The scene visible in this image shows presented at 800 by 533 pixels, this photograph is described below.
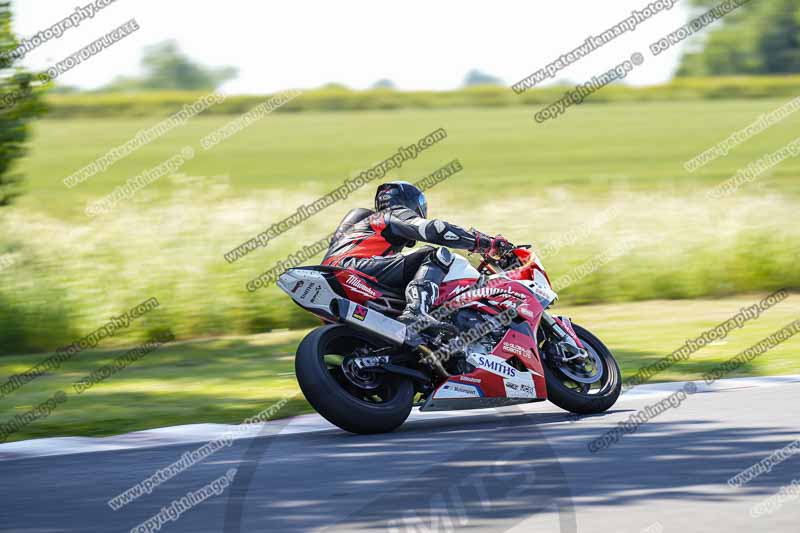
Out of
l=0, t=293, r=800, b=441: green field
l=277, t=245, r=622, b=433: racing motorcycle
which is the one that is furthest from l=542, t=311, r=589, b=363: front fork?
l=0, t=293, r=800, b=441: green field

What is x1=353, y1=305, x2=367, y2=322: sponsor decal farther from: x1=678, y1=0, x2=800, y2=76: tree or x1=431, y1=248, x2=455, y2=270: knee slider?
x1=678, y1=0, x2=800, y2=76: tree

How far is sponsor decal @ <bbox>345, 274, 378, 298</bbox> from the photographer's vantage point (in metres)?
8.20

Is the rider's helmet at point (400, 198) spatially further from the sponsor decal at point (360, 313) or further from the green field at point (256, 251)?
the green field at point (256, 251)

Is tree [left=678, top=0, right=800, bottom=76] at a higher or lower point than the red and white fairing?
lower

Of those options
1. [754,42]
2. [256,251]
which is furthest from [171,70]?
[256,251]

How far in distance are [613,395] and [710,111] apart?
145 ft

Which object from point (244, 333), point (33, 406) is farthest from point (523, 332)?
point (244, 333)

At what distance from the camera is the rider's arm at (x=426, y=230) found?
8367 mm

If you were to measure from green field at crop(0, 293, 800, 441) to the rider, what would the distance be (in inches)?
67.0

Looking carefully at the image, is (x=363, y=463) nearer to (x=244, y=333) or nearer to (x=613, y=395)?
(x=613, y=395)

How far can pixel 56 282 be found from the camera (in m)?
15.3

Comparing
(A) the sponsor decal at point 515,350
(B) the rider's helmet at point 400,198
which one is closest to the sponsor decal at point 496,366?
(A) the sponsor decal at point 515,350

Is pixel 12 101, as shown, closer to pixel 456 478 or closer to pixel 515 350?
pixel 515 350

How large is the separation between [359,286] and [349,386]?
705 millimetres
